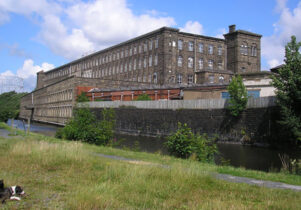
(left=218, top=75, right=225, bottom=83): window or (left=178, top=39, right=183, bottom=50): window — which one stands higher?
(left=178, top=39, right=183, bottom=50): window

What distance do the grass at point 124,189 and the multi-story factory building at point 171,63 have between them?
4864 centimetres

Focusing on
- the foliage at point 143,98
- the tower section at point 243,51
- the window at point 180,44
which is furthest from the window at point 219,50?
the foliage at point 143,98

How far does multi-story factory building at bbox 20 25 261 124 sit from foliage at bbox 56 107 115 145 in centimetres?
3630

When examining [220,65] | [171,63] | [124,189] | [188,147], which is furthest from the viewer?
[220,65]

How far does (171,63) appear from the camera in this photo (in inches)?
2571

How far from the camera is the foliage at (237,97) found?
3350cm

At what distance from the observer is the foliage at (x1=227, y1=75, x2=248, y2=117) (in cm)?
3350

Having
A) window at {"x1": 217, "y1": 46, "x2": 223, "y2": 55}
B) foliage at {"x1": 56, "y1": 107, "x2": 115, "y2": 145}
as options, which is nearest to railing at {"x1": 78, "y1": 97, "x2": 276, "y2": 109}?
foliage at {"x1": 56, "y1": 107, "x2": 115, "y2": 145}

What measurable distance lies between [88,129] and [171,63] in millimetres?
45062

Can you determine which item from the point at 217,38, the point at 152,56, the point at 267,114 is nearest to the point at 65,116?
the point at 152,56

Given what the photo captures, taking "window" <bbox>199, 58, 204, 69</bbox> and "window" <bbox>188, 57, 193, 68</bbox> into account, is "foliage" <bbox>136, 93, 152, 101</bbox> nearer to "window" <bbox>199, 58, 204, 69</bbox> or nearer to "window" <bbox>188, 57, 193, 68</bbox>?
"window" <bbox>188, 57, 193, 68</bbox>

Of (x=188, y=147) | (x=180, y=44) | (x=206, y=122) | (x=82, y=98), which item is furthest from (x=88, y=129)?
(x=180, y=44)

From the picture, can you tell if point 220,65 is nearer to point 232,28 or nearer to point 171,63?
point 232,28

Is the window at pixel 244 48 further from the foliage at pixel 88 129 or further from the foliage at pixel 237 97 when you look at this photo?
the foliage at pixel 88 129
